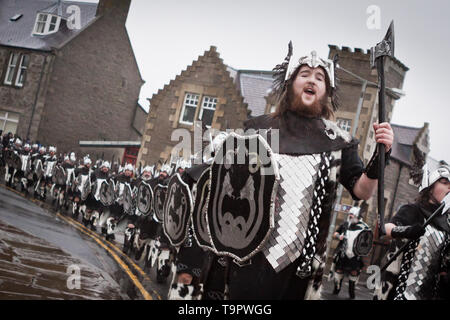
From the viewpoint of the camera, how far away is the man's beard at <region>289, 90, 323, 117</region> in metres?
2.47

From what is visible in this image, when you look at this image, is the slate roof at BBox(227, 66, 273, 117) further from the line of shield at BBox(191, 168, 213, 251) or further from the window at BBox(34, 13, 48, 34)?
the line of shield at BBox(191, 168, 213, 251)

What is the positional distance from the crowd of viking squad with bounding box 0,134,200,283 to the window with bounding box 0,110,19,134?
524 cm

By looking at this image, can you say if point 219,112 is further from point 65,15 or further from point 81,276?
point 81,276

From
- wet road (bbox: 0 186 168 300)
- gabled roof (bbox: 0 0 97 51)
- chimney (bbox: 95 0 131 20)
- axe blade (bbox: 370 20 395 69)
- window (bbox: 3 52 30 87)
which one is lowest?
wet road (bbox: 0 186 168 300)

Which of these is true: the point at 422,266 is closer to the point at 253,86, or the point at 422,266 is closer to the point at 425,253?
the point at 425,253

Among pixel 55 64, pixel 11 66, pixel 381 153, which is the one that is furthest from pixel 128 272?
pixel 11 66

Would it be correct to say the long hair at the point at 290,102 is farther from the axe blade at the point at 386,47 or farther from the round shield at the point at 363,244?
the round shield at the point at 363,244

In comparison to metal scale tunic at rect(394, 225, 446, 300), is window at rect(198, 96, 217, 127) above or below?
above

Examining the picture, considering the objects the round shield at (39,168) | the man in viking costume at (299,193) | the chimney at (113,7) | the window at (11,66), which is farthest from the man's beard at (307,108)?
the window at (11,66)

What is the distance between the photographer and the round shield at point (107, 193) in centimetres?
1204

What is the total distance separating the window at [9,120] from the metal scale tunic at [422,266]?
79.1ft

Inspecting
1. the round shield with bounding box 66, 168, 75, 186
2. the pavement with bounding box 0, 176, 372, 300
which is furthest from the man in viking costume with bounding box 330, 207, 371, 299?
the round shield with bounding box 66, 168, 75, 186

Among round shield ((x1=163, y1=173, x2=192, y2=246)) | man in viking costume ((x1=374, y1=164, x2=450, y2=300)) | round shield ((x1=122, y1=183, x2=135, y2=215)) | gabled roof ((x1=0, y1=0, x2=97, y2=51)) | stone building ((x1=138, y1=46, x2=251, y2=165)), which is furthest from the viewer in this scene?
gabled roof ((x1=0, y1=0, x2=97, y2=51))

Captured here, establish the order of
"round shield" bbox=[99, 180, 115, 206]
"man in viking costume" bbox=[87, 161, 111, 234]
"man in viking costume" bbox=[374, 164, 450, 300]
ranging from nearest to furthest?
"man in viking costume" bbox=[374, 164, 450, 300]
"round shield" bbox=[99, 180, 115, 206]
"man in viking costume" bbox=[87, 161, 111, 234]
